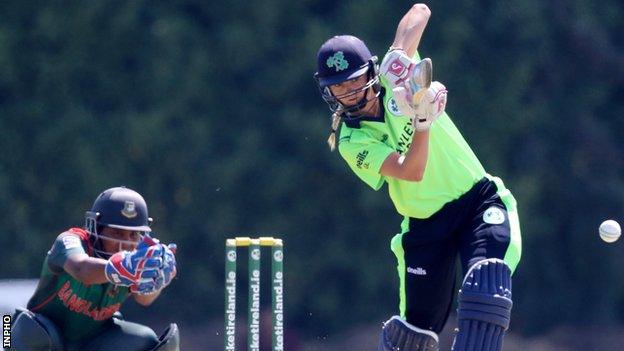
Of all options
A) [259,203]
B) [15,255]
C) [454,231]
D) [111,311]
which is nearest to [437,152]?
[454,231]

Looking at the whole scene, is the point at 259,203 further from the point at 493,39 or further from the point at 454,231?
the point at 454,231

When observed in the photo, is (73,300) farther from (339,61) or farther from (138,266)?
(339,61)

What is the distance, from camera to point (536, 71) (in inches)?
276

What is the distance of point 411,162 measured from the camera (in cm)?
393

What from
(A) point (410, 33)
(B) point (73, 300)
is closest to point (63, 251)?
(B) point (73, 300)

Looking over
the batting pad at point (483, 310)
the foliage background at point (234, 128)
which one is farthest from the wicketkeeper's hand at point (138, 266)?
the foliage background at point (234, 128)

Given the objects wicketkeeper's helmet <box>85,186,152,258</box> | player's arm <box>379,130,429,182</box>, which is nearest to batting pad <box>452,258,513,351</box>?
player's arm <box>379,130,429,182</box>

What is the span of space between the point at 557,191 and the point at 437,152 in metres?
3.13

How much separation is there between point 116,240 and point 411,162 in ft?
3.35

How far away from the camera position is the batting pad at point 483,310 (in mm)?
3787

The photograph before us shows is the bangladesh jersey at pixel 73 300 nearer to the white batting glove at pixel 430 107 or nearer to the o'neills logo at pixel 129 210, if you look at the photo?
the o'neills logo at pixel 129 210

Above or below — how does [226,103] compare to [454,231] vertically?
above

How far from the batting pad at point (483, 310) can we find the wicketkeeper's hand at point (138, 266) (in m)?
0.97

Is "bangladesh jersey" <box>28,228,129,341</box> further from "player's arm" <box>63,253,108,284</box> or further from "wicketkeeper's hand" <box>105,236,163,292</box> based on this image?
"wicketkeeper's hand" <box>105,236,163,292</box>
